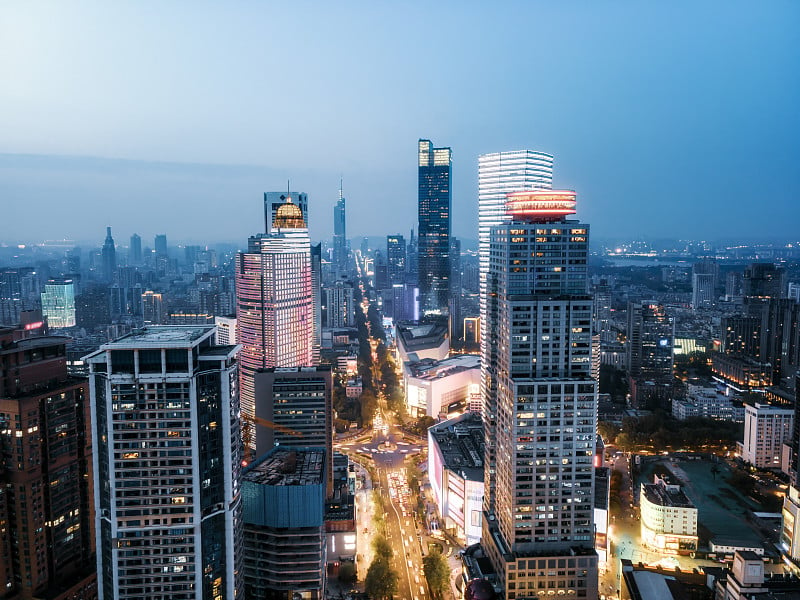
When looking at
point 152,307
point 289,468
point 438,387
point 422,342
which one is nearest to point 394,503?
point 289,468

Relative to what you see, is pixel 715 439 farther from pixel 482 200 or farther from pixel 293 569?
pixel 293 569

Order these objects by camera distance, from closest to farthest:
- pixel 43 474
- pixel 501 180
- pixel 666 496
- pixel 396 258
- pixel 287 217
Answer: pixel 43 474 → pixel 666 496 → pixel 501 180 → pixel 287 217 → pixel 396 258

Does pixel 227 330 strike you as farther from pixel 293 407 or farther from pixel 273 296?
pixel 293 407

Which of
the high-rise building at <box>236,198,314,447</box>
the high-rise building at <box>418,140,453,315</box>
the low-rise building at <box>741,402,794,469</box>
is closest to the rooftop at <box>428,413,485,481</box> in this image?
the high-rise building at <box>236,198,314,447</box>

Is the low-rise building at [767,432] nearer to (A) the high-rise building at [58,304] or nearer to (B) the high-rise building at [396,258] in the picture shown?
(A) the high-rise building at [58,304]

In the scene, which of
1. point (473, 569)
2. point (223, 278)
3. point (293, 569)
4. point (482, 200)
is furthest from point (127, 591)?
point (223, 278)

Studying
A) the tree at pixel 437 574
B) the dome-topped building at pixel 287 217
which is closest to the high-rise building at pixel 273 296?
the dome-topped building at pixel 287 217
